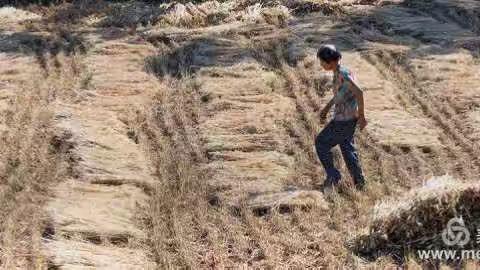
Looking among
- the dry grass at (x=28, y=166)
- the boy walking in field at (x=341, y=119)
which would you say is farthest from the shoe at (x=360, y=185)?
the dry grass at (x=28, y=166)

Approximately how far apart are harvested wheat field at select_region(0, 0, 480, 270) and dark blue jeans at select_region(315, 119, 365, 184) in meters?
0.15

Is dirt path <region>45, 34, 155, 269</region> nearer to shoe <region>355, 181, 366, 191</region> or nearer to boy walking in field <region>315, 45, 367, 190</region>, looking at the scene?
boy walking in field <region>315, 45, 367, 190</region>

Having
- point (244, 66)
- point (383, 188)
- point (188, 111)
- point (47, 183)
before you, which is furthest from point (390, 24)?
point (47, 183)

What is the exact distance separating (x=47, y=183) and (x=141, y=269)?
5.50 ft

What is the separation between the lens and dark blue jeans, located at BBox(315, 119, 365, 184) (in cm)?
590

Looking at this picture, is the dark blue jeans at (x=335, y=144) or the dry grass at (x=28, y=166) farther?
the dark blue jeans at (x=335, y=144)

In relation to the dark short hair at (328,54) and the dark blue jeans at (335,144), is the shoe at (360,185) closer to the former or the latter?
the dark blue jeans at (335,144)

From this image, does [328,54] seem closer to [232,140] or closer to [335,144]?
[335,144]

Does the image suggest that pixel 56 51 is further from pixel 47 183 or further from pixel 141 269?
pixel 141 269

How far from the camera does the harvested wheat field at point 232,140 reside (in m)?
4.88

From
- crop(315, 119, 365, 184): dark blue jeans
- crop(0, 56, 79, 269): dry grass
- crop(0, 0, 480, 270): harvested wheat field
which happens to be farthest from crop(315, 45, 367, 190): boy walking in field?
crop(0, 56, 79, 269): dry grass

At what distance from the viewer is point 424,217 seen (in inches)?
186

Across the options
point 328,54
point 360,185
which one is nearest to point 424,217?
point 360,185

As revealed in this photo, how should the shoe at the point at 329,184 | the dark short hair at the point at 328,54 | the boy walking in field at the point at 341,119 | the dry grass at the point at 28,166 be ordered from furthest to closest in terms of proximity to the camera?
the shoe at the point at 329,184
the boy walking in field at the point at 341,119
the dark short hair at the point at 328,54
the dry grass at the point at 28,166
